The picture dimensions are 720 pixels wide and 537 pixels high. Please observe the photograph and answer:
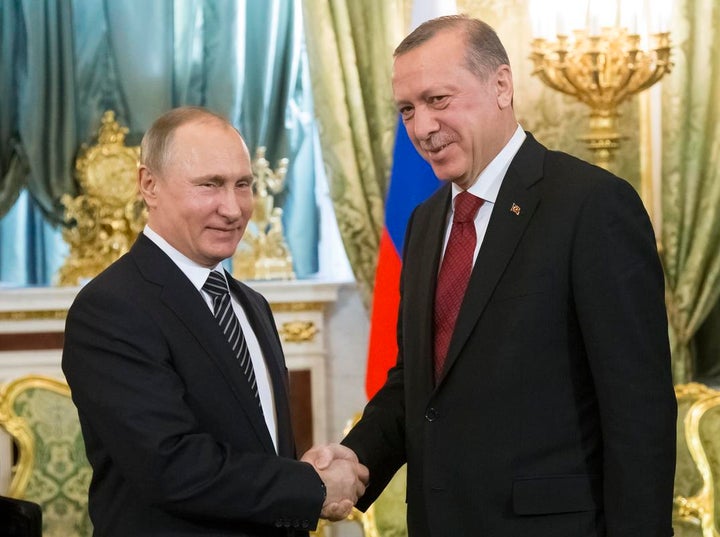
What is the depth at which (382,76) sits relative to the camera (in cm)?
548

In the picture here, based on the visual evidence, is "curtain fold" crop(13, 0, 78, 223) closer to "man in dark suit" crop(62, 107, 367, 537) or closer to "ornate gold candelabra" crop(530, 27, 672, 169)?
"ornate gold candelabra" crop(530, 27, 672, 169)

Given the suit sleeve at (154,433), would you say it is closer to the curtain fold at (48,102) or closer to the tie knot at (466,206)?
the tie knot at (466,206)

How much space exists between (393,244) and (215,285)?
7.56 feet

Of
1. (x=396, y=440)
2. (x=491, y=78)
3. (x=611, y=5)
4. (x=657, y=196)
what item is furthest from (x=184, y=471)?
(x=657, y=196)

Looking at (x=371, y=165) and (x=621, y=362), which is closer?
(x=621, y=362)

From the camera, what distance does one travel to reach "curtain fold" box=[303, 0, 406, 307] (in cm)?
543

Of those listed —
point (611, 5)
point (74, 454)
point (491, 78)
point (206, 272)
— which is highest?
point (611, 5)

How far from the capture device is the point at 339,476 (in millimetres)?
2840

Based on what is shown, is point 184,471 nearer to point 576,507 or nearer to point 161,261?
point 161,261

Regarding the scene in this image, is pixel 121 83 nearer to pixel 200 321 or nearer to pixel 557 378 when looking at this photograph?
pixel 200 321

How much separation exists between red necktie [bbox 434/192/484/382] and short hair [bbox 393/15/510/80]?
293 millimetres

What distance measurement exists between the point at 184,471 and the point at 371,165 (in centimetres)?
313

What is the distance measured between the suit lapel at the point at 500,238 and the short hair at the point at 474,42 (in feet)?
0.73

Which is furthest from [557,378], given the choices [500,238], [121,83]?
[121,83]
